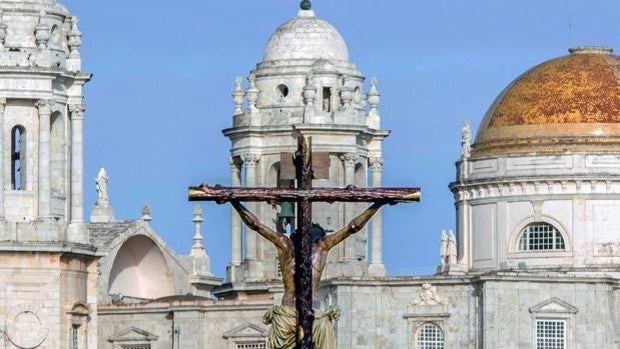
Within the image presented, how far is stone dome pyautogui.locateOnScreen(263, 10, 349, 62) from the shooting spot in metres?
119

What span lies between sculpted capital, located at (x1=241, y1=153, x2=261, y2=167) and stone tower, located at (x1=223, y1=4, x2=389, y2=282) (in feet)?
0.13

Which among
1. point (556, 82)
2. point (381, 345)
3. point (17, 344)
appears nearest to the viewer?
point (17, 344)

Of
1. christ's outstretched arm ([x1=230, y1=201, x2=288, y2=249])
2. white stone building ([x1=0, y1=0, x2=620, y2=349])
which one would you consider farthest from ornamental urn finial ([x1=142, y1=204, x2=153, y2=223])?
christ's outstretched arm ([x1=230, y1=201, x2=288, y2=249])

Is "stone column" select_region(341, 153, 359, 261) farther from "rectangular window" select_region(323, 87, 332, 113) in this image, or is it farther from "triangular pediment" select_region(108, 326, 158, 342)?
"triangular pediment" select_region(108, 326, 158, 342)

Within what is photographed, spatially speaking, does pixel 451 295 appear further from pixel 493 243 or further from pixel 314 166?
pixel 314 166

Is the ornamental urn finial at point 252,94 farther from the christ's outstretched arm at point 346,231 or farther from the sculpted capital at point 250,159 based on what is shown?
the christ's outstretched arm at point 346,231

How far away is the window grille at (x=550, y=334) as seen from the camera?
366 feet

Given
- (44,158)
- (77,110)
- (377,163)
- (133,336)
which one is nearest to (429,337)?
(377,163)

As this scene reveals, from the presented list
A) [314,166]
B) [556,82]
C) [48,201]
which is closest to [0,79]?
[48,201]

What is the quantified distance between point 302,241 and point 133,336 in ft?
283

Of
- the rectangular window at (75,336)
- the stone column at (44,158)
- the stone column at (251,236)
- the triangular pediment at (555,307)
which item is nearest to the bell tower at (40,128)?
the stone column at (44,158)

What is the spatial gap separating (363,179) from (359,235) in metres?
2.81

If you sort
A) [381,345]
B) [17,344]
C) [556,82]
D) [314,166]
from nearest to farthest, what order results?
[314,166] < [17,344] < [381,345] < [556,82]

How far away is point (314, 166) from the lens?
99.7 feet
